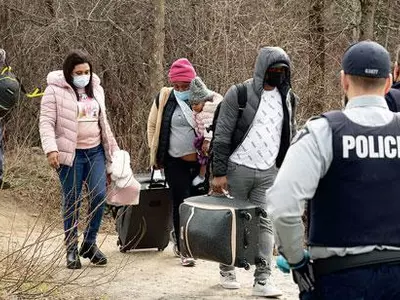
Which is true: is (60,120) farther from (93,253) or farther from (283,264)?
(283,264)

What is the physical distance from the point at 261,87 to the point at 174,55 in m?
7.45

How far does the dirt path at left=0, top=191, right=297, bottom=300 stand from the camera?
6.63 m

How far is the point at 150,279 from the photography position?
7.23 meters

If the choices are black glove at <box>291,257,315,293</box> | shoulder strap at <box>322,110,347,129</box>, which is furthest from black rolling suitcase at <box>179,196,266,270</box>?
shoulder strap at <box>322,110,347,129</box>

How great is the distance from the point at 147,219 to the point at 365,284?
188 inches

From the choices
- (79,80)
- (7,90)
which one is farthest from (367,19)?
(79,80)

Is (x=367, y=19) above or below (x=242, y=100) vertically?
above

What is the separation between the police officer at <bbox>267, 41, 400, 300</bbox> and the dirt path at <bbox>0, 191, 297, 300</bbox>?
2930mm

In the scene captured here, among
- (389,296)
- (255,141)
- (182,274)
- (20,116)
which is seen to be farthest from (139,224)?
(20,116)

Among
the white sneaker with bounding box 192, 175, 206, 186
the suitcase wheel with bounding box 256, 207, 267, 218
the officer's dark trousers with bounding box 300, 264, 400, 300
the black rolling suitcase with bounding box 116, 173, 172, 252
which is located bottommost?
the black rolling suitcase with bounding box 116, 173, 172, 252

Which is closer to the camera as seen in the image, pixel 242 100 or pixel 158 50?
pixel 242 100

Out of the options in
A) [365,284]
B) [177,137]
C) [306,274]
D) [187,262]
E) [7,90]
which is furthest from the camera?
[7,90]

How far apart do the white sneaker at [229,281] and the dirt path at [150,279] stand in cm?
5

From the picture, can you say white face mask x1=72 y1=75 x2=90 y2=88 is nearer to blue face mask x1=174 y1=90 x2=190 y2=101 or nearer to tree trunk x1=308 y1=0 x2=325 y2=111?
blue face mask x1=174 y1=90 x2=190 y2=101
